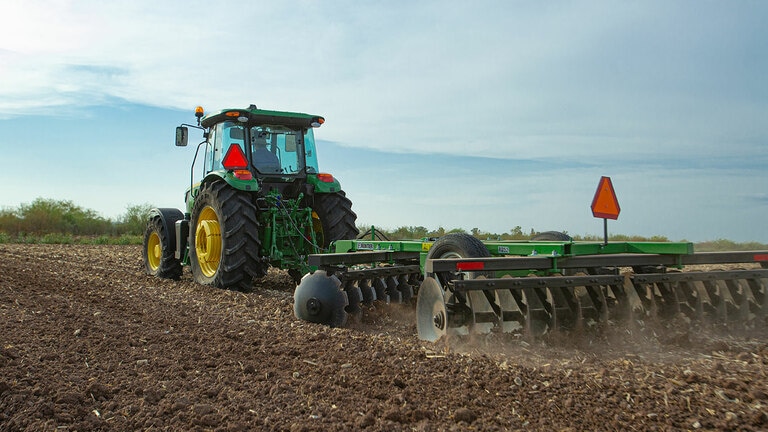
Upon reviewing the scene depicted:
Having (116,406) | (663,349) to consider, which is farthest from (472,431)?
(663,349)

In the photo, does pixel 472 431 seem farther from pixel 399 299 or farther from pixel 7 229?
pixel 7 229

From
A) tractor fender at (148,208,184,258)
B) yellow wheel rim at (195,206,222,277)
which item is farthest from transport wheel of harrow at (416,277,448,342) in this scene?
tractor fender at (148,208,184,258)

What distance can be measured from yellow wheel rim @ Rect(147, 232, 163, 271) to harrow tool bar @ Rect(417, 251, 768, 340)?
21.2ft

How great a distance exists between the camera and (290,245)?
7617mm

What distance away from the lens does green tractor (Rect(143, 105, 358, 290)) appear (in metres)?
7.20

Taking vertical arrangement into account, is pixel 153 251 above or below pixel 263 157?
below

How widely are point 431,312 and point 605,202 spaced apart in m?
1.86

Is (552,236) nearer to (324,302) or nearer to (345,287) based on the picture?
(345,287)

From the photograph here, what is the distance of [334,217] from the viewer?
7.88 meters

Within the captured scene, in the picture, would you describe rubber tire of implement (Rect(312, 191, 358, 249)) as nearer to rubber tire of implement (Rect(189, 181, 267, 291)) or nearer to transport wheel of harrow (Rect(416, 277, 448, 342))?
rubber tire of implement (Rect(189, 181, 267, 291))

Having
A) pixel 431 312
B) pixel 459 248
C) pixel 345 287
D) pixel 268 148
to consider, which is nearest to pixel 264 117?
pixel 268 148

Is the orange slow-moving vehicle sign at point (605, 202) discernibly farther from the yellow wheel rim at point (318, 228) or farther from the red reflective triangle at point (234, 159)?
the red reflective triangle at point (234, 159)

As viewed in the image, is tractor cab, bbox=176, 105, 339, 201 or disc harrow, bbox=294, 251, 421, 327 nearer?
disc harrow, bbox=294, 251, 421, 327

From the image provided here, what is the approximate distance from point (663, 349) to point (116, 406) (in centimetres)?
368
